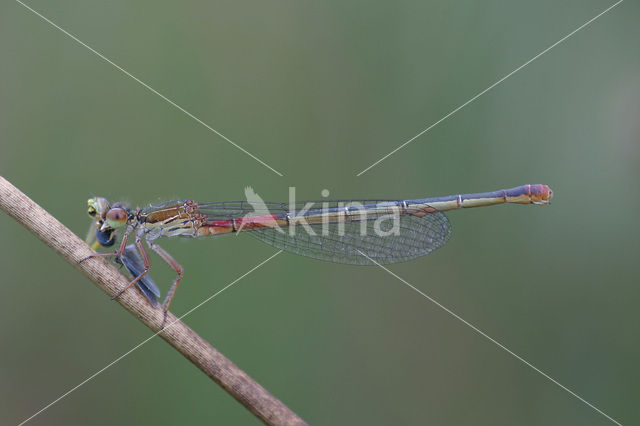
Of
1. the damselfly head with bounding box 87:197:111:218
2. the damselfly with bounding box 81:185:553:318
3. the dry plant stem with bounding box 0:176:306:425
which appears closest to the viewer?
the dry plant stem with bounding box 0:176:306:425

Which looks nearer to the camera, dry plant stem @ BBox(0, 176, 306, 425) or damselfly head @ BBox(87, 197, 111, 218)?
dry plant stem @ BBox(0, 176, 306, 425)

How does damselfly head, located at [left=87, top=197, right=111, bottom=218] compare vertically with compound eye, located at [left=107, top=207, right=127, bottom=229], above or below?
above
